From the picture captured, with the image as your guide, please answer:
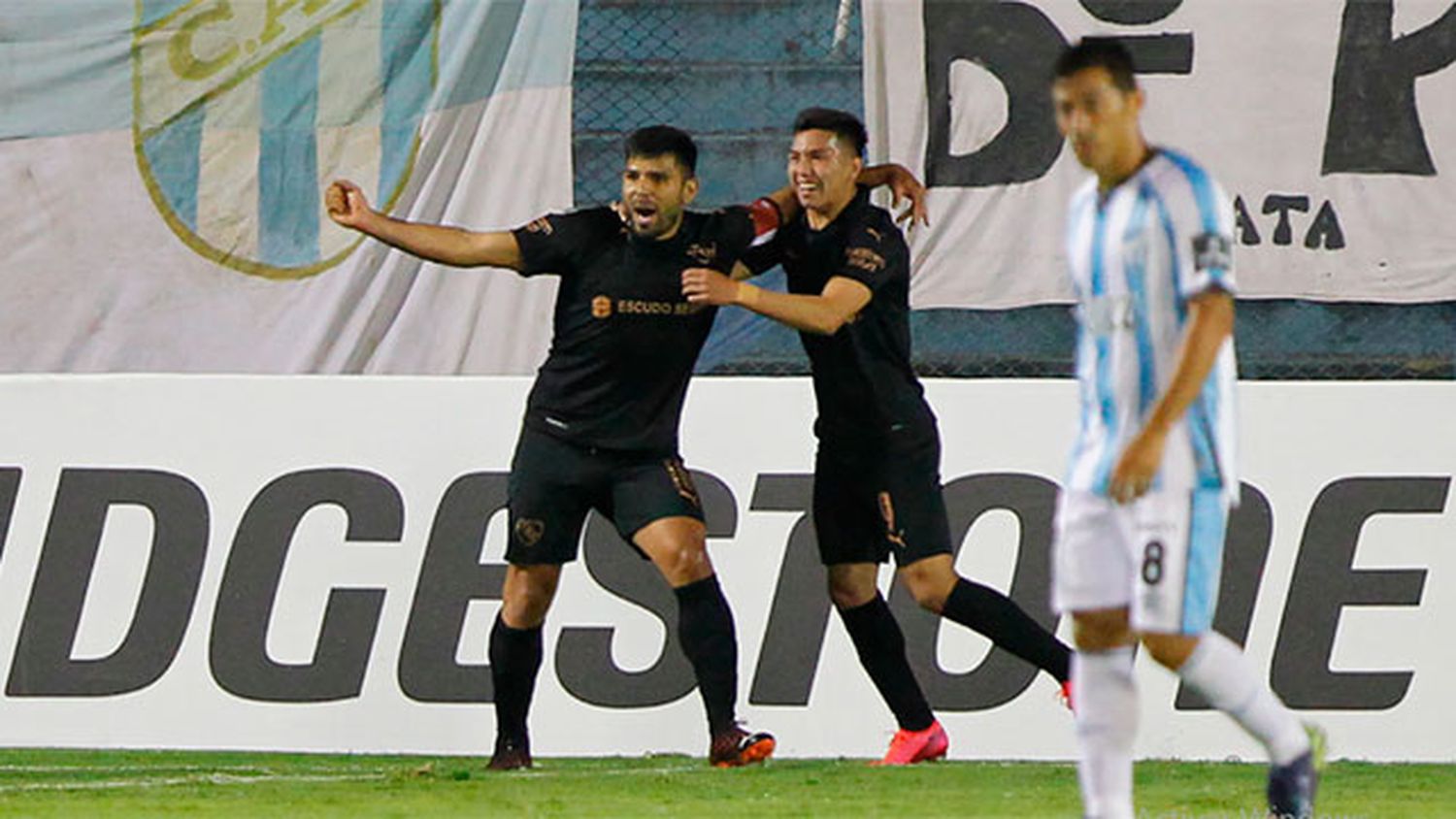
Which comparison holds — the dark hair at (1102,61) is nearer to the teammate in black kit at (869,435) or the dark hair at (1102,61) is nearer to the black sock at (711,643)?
the teammate in black kit at (869,435)

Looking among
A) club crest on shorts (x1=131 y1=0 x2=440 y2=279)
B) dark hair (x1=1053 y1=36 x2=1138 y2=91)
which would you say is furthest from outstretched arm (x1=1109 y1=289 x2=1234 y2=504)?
club crest on shorts (x1=131 y1=0 x2=440 y2=279)

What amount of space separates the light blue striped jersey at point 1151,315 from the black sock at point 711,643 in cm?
250

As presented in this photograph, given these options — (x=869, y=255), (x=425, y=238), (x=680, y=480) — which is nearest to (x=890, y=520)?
(x=680, y=480)

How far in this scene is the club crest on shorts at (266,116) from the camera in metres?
10.1

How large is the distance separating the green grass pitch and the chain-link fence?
5.90ft

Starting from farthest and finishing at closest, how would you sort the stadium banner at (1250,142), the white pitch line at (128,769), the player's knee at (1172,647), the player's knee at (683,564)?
1. the stadium banner at (1250,142)
2. the white pitch line at (128,769)
3. the player's knee at (683,564)
4. the player's knee at (1172,647)

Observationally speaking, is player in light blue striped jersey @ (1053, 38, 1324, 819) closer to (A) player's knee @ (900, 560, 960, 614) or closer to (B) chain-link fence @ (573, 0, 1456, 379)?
(A) player's knee @ (900, 560, 960, 614)

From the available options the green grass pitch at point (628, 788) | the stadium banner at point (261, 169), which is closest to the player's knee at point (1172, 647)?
the green grass pitch at point (628, 788)

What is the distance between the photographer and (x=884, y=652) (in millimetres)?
8133

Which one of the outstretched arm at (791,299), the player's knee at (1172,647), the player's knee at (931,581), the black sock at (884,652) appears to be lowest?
the black sock at (884,652)

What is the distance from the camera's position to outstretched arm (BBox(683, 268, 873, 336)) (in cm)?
736

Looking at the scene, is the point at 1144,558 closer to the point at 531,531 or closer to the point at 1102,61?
the point at 1102,61

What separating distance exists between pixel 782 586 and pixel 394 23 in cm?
260

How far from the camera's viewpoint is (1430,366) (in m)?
9.91
